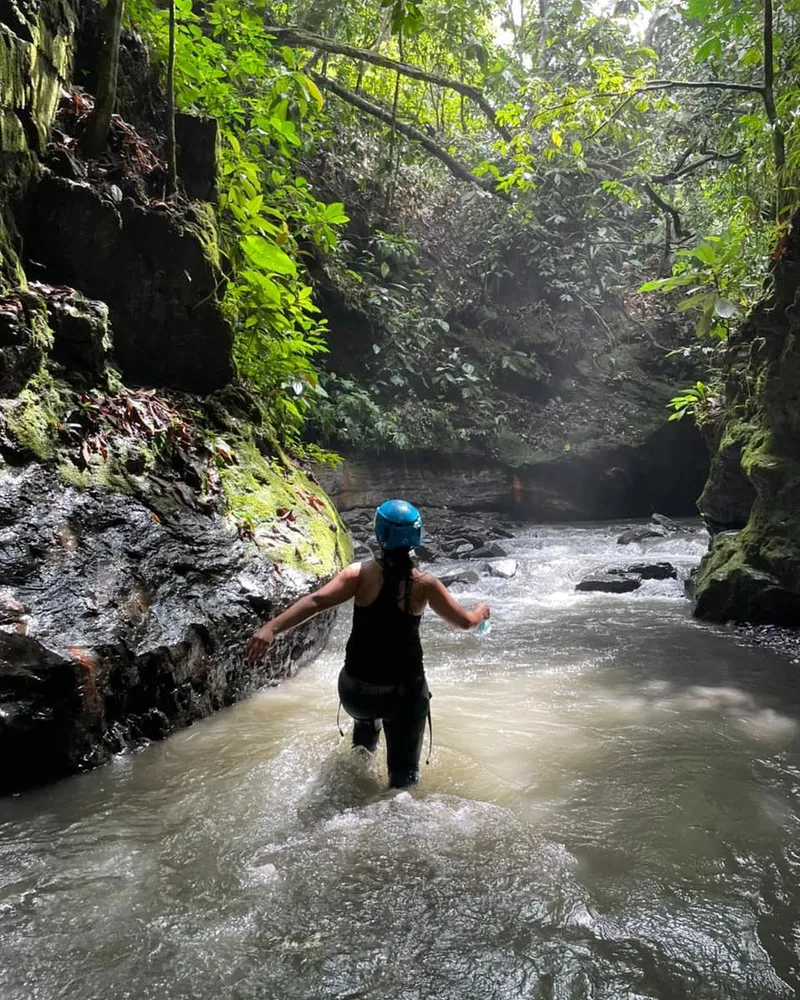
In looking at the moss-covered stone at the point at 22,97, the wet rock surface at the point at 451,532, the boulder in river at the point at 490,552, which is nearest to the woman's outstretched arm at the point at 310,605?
the moss-covered stone at the point at 22,97

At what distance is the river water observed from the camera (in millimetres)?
2109

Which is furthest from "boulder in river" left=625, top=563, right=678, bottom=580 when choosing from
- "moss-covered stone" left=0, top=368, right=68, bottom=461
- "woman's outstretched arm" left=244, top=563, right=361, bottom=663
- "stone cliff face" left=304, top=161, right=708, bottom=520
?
"moss-covered stone" left=0, top=368, right=68, bottom=461

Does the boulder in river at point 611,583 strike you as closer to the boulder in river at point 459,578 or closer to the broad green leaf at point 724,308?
the boulder in river at point 459,578

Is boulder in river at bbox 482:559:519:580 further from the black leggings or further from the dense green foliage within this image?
the black leggings

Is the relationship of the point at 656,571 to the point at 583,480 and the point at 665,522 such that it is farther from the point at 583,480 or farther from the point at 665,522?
the point at 583,480

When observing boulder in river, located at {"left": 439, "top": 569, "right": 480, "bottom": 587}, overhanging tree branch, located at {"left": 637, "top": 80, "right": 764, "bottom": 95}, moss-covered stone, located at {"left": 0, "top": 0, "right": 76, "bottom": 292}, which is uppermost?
overhanging tree branch, located at {"left": 637, "top": 80, "right": 764, "bottom": 95}

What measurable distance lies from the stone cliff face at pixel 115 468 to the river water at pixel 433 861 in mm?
432

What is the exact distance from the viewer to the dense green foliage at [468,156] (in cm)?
707

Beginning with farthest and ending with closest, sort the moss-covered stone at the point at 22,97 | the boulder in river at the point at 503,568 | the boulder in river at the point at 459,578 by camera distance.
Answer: the boulder in river at the point at 503,568 < the boulder in river at the point at 459,578 < the moss-covered stone at the point at 22,97

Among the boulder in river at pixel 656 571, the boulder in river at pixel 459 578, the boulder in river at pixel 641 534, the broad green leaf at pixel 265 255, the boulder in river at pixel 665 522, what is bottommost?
the boulder in river at pixel 459 578

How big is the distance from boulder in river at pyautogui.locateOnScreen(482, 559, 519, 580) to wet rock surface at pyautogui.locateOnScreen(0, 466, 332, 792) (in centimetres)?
501

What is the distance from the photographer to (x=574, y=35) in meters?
14.1

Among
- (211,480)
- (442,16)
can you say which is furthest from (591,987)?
(442,16)

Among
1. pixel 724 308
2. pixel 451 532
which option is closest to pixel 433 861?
pixel 724 308
